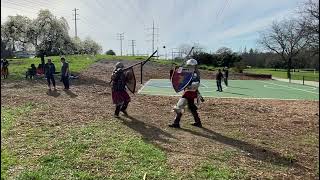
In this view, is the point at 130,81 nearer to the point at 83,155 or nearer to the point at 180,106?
the point at 180,106

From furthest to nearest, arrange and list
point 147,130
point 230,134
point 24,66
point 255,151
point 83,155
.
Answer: point 24,66
point 230,134
point 147,130
point 255,151
point 83,155

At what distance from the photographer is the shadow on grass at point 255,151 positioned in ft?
22.2

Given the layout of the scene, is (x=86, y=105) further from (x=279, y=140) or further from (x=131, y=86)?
(x=279, y=140)

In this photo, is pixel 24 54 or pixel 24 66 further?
pixel 24 54

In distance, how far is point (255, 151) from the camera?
7465 mm

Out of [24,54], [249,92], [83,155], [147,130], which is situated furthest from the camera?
[24,54]

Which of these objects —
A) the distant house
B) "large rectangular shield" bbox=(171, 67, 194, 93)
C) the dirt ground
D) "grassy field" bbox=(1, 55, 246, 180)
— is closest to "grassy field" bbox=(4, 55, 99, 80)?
the dirt ground

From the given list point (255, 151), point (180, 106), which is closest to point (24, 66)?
point (180, 106)

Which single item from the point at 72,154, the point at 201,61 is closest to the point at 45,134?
the point at 72,154

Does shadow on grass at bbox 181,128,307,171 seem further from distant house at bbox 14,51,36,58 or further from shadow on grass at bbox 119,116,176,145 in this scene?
distant house at bbox 14,51,36,58

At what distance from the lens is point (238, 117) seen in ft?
39.5

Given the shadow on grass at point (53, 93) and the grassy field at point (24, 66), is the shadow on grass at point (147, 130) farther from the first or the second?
the grassy field at point (24, 66)

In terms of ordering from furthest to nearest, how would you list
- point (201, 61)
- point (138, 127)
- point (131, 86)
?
point (201, 61) < point (131, 86) < point (138, 127)

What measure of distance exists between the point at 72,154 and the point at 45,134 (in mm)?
1672
